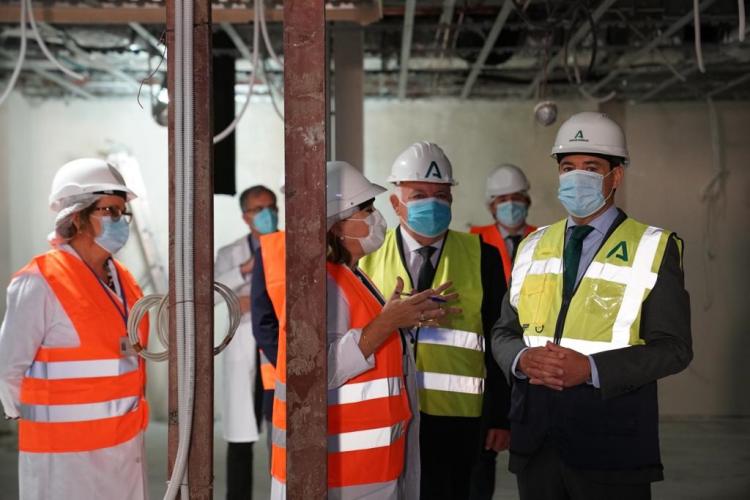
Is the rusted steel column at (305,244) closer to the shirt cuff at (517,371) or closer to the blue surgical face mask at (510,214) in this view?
the shirt cuff at (517,371)

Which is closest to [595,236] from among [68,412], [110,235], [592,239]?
[592,239]

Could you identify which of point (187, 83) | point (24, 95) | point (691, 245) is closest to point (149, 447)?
point (24, 95)

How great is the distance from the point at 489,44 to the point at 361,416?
12.8ft

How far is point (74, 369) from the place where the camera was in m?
2.88

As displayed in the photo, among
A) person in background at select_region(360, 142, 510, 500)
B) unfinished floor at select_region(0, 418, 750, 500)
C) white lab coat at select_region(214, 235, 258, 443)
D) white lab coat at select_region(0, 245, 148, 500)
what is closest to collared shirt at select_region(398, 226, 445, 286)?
person in background at select_region(360, 142, 510, 500)

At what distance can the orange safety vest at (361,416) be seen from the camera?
2.31m

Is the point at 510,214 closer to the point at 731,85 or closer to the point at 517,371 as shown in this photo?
the point at 517,371

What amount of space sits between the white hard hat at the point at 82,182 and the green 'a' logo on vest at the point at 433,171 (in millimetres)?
1092

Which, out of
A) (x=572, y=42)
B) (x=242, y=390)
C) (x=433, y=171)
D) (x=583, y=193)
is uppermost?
(x=572, y=42)

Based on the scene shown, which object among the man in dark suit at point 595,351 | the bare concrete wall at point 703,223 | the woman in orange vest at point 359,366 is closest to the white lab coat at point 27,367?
the woman in orange vest at point 359,366

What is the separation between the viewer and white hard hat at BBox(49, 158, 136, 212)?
304cm

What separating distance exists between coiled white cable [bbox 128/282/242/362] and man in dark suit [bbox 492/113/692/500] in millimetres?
787

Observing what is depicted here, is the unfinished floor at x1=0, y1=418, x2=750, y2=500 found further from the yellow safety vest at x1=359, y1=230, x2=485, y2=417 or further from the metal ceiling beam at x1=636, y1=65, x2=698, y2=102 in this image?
the metal ceiling beam at x1=636, y1=65, x2=698, y2=102

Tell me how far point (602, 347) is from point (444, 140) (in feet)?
18.5
